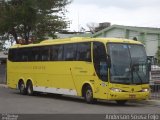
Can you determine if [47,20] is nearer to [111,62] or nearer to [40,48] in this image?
[40,48]

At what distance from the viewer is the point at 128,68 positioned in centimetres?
2417

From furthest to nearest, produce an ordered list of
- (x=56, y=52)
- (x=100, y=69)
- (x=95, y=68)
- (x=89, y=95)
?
(x=56, y=52)
(x=89, y=95)
(x=95, y=68)
(x=100, y=69)

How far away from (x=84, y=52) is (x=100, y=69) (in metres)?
1.57

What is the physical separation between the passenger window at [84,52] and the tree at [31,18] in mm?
17697

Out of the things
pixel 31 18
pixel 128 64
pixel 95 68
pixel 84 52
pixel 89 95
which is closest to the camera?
pixel 128 64

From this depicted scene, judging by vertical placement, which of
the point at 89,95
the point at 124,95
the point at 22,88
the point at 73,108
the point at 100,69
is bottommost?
the point at 22,88

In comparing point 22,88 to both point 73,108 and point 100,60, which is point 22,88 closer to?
point 100,60

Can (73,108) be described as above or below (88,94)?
below

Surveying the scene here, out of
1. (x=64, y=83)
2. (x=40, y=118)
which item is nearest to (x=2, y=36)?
(x=64, y=83)

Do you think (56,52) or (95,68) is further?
(56,52)

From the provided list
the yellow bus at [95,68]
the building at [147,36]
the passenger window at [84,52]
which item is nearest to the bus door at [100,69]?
the yellow bus at [95,68]

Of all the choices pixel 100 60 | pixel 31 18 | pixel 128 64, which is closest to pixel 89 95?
pixel 100 60

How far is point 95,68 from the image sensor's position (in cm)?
2478

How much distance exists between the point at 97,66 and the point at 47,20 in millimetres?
21867
